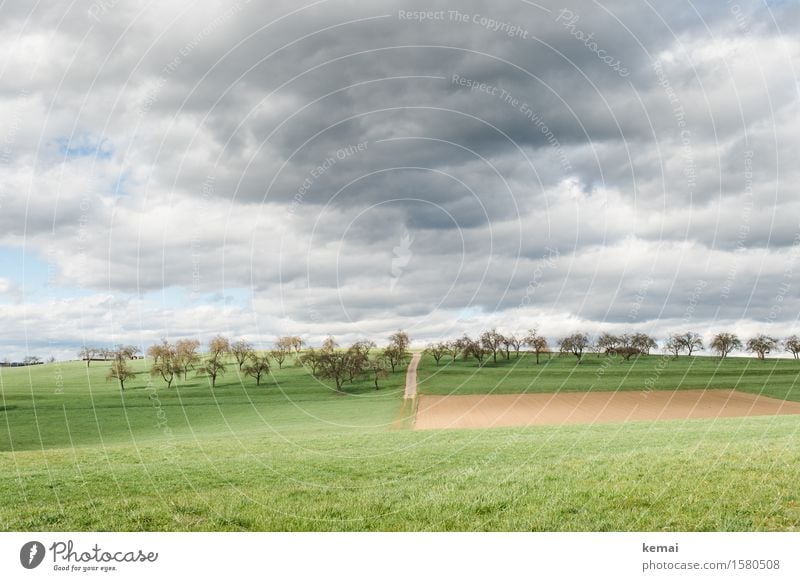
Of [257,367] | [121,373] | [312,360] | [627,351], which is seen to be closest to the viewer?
[121,373]

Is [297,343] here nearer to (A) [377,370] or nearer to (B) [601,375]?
(A) [377,370]

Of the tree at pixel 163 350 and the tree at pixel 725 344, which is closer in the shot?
the tree at pixel 163 350

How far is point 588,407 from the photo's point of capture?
261 ft

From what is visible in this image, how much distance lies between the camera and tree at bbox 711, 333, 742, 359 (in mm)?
147000

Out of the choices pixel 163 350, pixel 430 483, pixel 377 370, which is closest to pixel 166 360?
pixel 163 350

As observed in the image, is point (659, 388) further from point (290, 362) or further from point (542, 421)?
point (290, 362)

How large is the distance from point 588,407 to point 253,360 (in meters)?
60.2

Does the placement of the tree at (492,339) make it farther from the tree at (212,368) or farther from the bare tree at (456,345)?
the tree at (212,368)

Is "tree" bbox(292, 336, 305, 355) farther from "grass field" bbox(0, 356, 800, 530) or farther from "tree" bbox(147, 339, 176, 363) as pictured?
"grass field" bbox(0, 356, 800, 530)

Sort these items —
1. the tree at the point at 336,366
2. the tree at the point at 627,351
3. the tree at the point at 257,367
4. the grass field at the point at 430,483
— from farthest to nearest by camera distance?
the tree at the point at 627,351 → the tree at the point at 257,367 → the tree at the point at 336,366 → the grass field at the point at 430,483

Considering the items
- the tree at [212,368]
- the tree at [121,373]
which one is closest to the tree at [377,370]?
the tree at [212,368]

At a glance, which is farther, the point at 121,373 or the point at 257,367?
the point at 257,367

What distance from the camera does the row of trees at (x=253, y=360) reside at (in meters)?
101
